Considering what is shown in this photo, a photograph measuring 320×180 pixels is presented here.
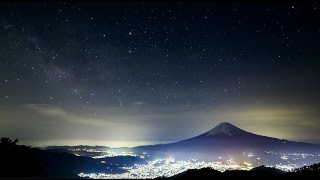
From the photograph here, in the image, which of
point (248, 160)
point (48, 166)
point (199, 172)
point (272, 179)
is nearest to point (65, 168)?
point (48, 166)

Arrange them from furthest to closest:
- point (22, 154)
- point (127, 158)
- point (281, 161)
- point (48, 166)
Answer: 1. point (281, 161)
2. point (127, 158)
3. point (48, 166)
4. point (22, 154)

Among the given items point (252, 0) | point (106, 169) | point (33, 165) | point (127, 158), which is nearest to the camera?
point (252, 0)

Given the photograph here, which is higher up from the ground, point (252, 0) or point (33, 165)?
point (252, 0)

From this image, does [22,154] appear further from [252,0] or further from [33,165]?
[252,0]

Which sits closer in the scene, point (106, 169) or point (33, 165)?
point (33, 165)

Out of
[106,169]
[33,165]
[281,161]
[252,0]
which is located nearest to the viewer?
[252,0]

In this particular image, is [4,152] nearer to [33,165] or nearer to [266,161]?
[33,165]

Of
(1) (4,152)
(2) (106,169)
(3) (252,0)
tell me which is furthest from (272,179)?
(2) (106,169)

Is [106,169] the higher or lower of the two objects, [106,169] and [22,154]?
the lower

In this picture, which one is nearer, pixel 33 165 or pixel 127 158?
pixel 33 165
